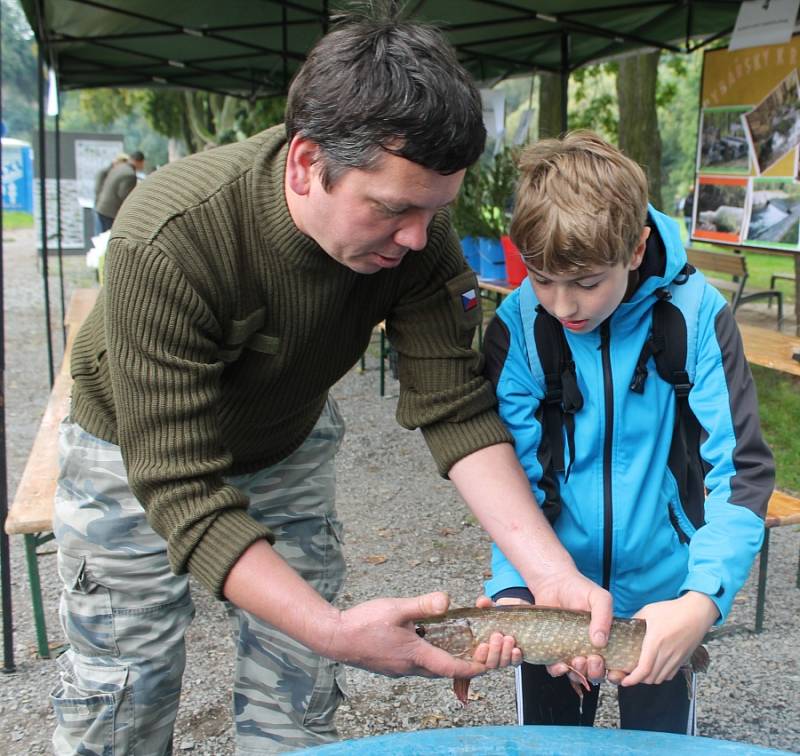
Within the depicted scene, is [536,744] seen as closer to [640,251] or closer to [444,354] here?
[444,354]

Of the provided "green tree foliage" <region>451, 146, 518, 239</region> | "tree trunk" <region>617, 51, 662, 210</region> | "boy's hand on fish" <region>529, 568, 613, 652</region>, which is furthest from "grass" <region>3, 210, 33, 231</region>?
"boy's hand on fish" <region>529, 568, 613, 652</region>

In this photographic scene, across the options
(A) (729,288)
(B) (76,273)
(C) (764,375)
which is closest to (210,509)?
(C) (764,375)

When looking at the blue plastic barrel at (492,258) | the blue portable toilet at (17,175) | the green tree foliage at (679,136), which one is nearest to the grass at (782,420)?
the blue plastic barrel at (492,258)

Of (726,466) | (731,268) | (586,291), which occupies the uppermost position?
(586,291)

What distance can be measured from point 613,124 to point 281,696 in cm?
1233

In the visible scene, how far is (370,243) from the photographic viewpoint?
62.8 inches

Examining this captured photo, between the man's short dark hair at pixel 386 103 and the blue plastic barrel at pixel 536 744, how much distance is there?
0.95 metres

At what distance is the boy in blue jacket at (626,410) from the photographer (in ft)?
5.83

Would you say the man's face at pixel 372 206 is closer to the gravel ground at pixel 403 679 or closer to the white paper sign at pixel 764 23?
the gravel ground at pixel 403 679

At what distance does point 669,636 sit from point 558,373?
0.60m

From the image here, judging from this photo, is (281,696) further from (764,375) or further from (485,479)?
(764,375)

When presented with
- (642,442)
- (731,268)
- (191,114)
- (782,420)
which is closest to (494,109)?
(731,268)

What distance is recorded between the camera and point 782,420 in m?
6.54

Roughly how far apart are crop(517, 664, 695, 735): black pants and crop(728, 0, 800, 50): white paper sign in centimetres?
442
